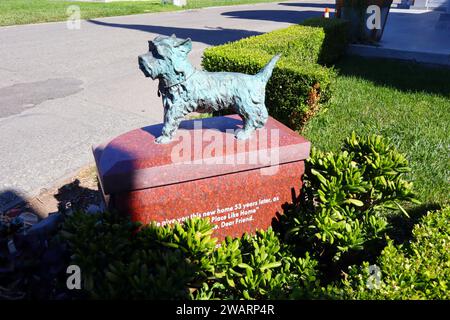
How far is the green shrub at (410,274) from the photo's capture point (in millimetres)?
2238

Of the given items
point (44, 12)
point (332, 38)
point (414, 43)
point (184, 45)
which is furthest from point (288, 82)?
point (44, 12)

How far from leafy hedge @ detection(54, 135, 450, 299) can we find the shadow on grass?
492 centimetres

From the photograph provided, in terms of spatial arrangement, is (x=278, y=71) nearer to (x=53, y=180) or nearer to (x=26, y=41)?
(x=53, y=180)

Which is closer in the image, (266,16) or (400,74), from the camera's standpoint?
(400,74)

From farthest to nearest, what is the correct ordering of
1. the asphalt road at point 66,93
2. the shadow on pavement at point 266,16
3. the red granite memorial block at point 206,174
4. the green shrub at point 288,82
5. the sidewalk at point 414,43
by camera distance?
the shadow on pavement at point 266,16, the sidewalk at point 414,43, the green shrub at point 288,82, the asphalt road at point 66,93, the red granite memorial block at point 206,174

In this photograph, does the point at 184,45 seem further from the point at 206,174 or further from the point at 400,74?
the point at 400,74

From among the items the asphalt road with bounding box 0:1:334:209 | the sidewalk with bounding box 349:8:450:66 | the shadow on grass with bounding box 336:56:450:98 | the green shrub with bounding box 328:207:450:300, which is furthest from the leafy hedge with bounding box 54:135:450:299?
the sidewalk with bounding box 349:8:450:66

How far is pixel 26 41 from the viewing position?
41.5 ft

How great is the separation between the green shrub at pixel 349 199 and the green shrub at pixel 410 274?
439mm

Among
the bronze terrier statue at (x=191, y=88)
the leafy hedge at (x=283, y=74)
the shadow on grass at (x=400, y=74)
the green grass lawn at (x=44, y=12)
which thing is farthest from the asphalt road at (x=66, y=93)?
the shadow on grass at (x=400, y=74)

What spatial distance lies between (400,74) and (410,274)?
7458 millimetres

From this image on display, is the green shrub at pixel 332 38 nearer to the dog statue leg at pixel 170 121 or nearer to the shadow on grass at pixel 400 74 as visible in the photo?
the shadow on grass at pixel 400 74

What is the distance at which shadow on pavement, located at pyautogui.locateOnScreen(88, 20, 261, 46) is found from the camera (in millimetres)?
13602

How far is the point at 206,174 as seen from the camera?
10.0 ft
